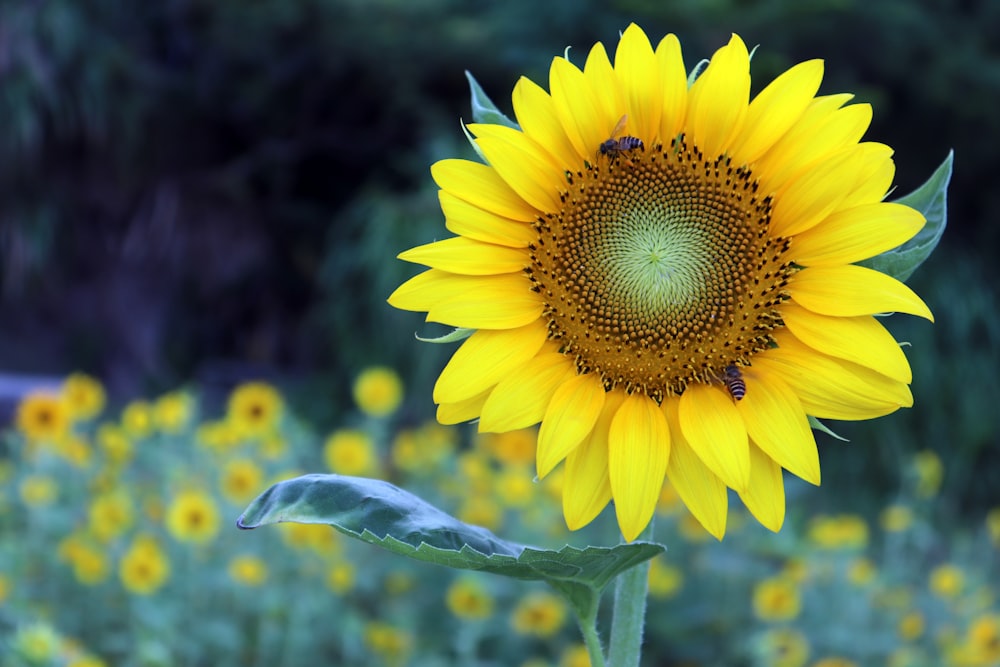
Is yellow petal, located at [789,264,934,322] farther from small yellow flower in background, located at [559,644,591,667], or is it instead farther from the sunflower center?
small yellow flower in background, located at [559,644,591,667]

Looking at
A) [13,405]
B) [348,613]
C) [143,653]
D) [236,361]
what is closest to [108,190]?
[236,361]

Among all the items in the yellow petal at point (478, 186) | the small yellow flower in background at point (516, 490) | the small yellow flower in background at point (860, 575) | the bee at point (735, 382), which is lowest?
the bee at point (735, 382)

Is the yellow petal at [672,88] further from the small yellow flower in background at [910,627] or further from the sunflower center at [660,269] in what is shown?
the small yellow flower in background at [910,627]

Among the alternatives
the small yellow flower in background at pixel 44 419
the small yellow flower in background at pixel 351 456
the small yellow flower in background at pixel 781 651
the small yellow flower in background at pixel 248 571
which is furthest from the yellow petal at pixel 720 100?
the small yellow flower in background at pixel 44 419

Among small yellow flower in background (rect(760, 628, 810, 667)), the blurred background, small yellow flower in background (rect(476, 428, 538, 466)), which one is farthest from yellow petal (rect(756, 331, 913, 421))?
the blurred background

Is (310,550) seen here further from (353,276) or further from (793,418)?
(353,276)

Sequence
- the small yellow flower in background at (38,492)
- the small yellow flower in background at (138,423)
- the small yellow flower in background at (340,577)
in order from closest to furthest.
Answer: the small yellow flower in background at (340,577), the small yellow flower in background at (38,492), the small yellow flower in background at (138,423)
